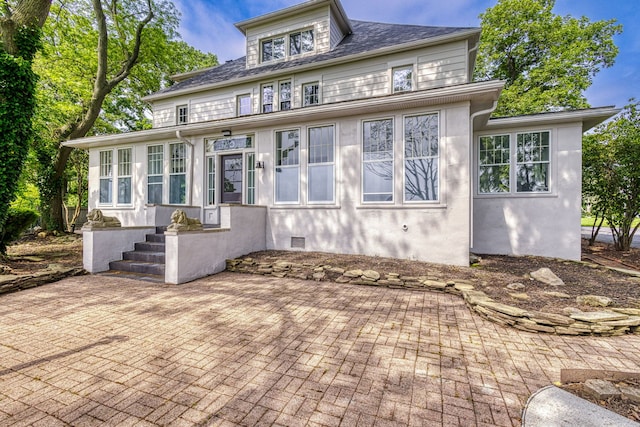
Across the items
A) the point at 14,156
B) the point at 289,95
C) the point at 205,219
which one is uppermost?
the point at 289,95

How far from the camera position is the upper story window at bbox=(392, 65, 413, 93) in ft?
28.3

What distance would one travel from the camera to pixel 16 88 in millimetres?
5891

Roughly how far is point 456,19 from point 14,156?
1567cm

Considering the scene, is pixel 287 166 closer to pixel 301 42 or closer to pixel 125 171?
pixel 301 42

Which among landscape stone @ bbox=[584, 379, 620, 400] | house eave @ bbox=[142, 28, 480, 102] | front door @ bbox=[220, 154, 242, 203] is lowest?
landscape stone @ bbox=[584, 379, 620, 400]

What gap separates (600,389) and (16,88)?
33.7ft

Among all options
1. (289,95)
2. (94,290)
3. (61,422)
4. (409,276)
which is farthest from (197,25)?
(61,422)

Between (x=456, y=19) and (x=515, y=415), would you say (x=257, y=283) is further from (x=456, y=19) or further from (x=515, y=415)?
(x=456, y=19)

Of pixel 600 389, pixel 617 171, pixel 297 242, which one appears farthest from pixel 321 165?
pixel 617 171

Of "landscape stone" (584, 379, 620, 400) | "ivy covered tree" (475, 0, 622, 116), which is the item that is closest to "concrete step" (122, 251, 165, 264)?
"landscape stone" (584, 379, 620, 400)

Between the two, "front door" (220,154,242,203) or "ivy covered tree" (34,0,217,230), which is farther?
"ivy covered tree" (34,0,217,230)

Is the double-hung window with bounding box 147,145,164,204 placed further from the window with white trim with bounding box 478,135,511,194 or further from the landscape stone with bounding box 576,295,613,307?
the landscape stone with bounding box 576,295,613,307

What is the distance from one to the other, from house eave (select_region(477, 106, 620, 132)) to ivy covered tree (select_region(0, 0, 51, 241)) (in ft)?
36.3

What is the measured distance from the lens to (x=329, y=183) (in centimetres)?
718
